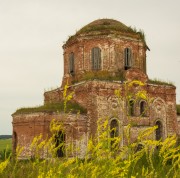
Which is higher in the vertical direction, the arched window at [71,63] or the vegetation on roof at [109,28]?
the vegetation on roof at [109,28]

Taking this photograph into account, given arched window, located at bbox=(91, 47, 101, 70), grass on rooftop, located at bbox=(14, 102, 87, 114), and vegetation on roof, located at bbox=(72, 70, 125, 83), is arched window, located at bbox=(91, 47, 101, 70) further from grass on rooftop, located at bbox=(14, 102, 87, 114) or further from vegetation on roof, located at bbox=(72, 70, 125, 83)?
grass on rooftop, located at bbox=(14, 102, 87, 114)

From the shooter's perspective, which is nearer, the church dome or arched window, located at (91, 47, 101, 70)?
arched window, located at (91, 47, 101, 70)

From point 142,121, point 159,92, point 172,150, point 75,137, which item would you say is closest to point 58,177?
point 172,150

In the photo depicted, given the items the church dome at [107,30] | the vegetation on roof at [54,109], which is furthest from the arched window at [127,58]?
the vegetation on roof at [54,109]

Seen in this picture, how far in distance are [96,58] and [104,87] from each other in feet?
9.31

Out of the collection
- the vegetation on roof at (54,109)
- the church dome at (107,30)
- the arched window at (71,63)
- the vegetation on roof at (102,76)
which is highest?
the church dome at (107,30)

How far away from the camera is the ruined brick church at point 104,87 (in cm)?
1916

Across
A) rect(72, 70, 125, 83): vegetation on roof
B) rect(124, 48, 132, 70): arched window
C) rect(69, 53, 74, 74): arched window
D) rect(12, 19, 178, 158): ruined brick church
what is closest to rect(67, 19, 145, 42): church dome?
rect(12, 19, 178, 158): ruined brick church

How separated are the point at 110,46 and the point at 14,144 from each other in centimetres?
934

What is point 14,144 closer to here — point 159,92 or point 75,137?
point 75,137

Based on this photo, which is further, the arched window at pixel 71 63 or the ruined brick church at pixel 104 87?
the arched window at pixel 71 63

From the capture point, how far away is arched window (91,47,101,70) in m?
21.5

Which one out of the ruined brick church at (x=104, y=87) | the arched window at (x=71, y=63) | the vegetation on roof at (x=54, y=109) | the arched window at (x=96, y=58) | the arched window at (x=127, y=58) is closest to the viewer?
the vegetation on roof at (x=54, y=109)

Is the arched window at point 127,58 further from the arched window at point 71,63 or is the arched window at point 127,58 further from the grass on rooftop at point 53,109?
the grass on rooftop at point 53,109
